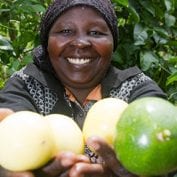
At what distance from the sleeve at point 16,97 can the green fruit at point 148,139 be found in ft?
1.72

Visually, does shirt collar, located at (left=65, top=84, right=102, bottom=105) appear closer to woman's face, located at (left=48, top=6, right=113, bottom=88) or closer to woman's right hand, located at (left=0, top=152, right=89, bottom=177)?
woman's face, located at (left=48, top=6, right=113, bottom=88)

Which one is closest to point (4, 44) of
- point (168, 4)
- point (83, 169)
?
point (168, 4)

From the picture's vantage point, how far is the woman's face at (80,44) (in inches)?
74.4

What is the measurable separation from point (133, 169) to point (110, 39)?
819mm

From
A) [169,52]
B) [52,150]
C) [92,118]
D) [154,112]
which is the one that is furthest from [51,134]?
[169,52]

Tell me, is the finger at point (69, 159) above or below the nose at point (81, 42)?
below

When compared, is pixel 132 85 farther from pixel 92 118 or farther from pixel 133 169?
pixel 133 169

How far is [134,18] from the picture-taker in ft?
8.85

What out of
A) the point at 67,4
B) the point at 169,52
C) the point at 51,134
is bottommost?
the point at 169,52

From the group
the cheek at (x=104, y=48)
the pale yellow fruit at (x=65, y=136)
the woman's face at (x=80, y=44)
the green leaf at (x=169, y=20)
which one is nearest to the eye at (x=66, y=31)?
the woman's face at (x=80, y=44)

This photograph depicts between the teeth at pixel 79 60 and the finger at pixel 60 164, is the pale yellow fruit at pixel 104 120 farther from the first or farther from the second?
the teeth at pixel 79 60

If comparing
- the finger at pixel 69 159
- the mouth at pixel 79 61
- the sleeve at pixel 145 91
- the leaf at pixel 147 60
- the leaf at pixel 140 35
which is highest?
the finger at pixel 69 159

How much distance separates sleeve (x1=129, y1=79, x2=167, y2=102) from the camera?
6.06ft

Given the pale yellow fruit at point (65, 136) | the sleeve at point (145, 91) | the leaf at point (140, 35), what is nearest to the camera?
the pale yellow fruit at point (65, 136)
